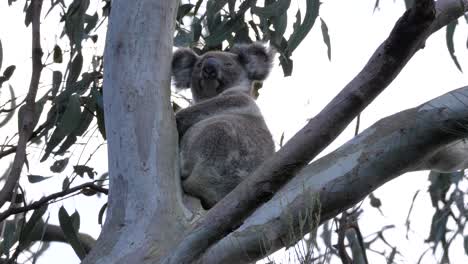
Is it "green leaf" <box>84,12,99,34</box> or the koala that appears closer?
the koala

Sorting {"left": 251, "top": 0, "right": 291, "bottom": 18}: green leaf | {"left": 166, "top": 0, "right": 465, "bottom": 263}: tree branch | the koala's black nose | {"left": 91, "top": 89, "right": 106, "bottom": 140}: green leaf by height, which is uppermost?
the koala's black nose

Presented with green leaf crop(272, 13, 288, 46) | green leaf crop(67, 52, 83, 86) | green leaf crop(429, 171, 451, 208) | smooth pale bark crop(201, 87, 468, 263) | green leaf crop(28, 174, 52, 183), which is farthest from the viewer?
green leaf crop(429, 171, 451, 208)

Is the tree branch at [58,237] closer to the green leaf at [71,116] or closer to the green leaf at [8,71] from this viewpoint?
the green leaf at [71,116]

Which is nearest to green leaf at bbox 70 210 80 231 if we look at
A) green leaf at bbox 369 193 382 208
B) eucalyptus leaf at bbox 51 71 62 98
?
eucalyptus leaf at bbox 51 71 62 98

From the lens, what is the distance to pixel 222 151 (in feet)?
11.7

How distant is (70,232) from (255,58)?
4.97ft

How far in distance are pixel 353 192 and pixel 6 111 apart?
210 centimetres

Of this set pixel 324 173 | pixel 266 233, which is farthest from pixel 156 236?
pixel 324 173

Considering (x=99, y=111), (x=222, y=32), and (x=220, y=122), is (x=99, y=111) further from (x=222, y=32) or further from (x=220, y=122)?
(x=222, y=32)

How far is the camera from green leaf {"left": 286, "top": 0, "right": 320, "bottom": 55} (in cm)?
300

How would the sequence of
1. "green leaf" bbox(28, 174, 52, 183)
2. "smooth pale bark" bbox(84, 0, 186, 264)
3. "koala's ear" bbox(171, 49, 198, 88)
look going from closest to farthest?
"smooth pale bark" bbox(84, 0, 186, 264), "green leaf" bbox(28, 174, 52, 183), "koala's ear" bbox(171, 49, 198, 88)

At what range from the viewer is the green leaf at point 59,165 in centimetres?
392

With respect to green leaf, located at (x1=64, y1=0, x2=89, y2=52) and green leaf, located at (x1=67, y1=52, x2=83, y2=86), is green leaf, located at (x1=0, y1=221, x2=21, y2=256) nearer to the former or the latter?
green leaf, located at (x1=67, y1=52, x2=83, y2=86)

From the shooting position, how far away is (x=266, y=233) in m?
2.29
